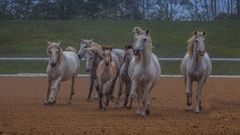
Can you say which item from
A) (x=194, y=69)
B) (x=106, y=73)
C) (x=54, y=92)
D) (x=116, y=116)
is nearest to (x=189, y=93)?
(x=194, y=69)

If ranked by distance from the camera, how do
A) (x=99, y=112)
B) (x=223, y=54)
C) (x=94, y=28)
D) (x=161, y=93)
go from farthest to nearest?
(x=94, y=28) → (x=223, y=54) → (x=161, y=93) → (x=99, y=112)

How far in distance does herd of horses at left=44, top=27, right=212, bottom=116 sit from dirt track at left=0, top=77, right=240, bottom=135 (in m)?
0.44

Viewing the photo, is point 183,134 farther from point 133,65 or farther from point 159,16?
point 159,16

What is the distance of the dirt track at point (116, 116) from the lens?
503 inches

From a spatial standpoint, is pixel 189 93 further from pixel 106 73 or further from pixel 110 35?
pixel 110 35

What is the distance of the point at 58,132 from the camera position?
12.3 meters

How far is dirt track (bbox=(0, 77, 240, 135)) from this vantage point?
503 inches

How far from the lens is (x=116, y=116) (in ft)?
51.9

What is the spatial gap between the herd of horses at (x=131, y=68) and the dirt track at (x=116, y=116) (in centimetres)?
44

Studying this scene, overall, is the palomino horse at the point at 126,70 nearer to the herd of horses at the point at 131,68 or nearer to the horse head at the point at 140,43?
the herd of horses at the point at 131,68

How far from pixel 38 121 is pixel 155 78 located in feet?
12.7

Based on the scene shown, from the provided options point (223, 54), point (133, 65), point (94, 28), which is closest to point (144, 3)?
point (94, 28)

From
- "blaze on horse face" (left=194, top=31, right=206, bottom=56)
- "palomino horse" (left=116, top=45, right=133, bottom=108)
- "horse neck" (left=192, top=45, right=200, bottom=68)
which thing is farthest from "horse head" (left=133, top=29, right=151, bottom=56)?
"palomino horse" (left=116, top=45, right=133, bottom=108)

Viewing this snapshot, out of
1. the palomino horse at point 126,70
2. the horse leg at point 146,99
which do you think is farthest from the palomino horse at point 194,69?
the horse leg at point 146,99
